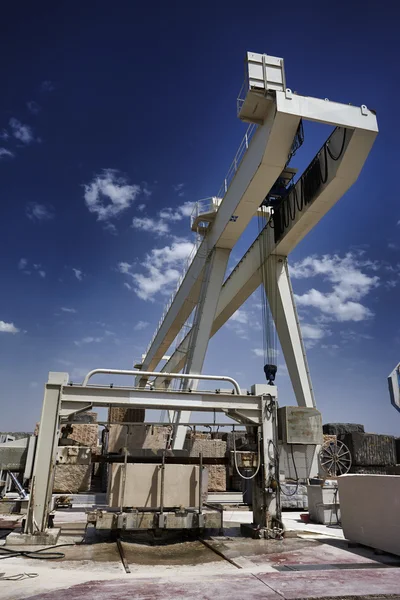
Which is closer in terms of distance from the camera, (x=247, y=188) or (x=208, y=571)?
(x=208, y=571)

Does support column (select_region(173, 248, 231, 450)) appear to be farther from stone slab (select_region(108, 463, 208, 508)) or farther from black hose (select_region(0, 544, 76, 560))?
black hose (select_region(0, 544, 76, 560))

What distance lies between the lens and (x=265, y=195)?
13109 mm

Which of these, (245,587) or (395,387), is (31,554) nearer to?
(245,587)

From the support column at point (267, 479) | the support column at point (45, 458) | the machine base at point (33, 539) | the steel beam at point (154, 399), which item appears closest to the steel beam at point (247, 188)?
the support column at point (267, 479)

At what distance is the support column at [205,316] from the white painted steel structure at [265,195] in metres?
0.04

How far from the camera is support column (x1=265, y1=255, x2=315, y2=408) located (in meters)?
15.1

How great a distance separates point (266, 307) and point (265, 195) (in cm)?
493

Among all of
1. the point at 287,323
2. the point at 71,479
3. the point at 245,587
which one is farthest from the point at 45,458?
the point at 287,323

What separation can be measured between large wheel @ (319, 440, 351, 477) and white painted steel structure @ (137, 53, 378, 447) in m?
1.56

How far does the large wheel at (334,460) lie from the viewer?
519 inches

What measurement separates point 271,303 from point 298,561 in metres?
10.8

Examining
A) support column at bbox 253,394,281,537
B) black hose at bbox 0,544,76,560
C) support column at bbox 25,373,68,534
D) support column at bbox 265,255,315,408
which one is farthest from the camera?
support column at bbox 265,255,315,408

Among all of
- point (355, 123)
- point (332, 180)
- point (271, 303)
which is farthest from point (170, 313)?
point (355, 123)

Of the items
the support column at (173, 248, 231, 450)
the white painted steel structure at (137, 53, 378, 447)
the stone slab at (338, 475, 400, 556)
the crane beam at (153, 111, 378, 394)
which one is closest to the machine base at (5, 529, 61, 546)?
the stone slab at (338, 475, 400, 556)
